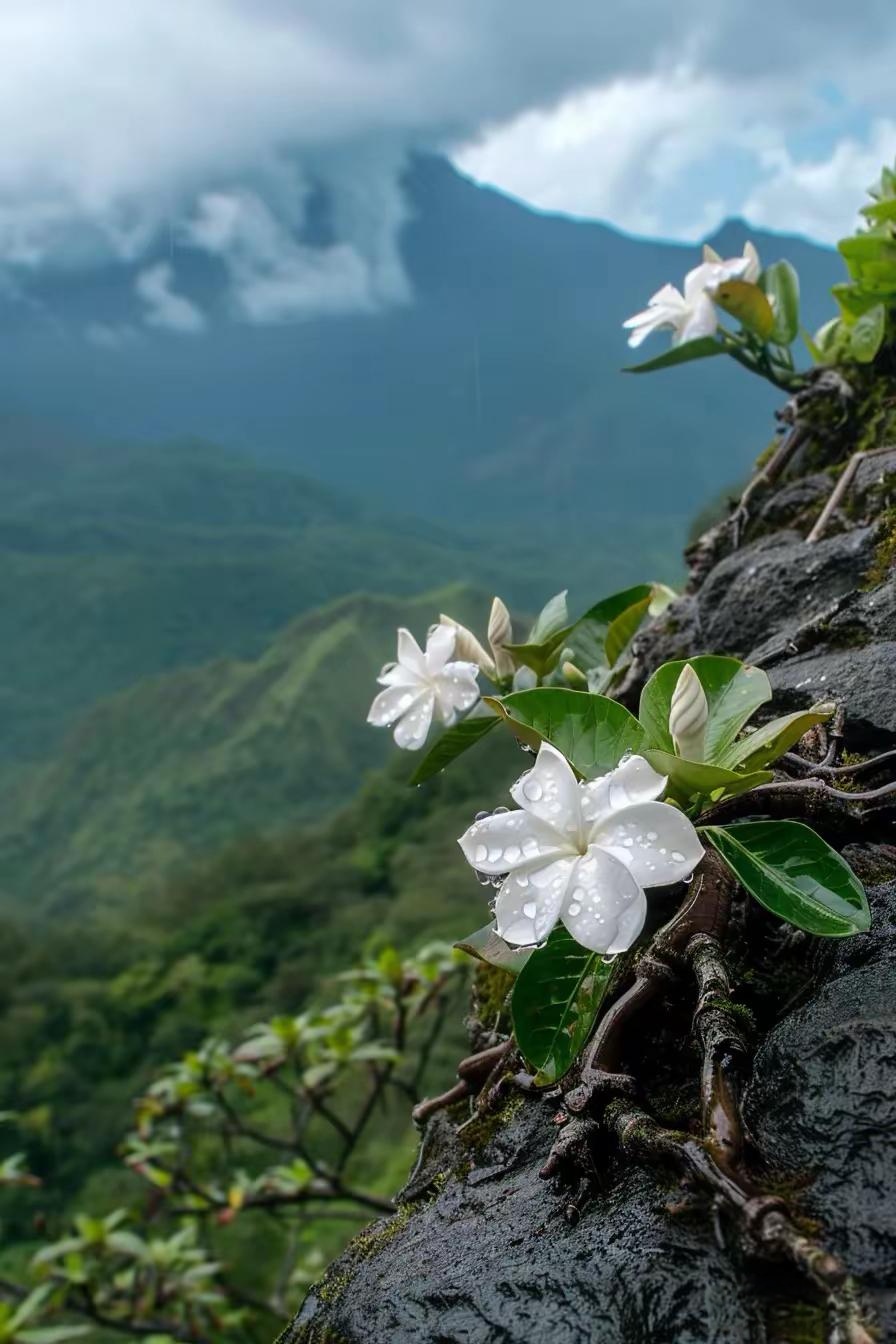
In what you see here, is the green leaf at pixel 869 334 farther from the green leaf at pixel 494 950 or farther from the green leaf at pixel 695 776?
the green leaf at pixel 494 950

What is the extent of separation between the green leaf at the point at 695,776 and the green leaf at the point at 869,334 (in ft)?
3.65

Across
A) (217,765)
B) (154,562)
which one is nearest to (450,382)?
(154,562)

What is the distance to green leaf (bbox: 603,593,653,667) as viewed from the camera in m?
1.30

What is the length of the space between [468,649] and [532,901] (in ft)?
1.90

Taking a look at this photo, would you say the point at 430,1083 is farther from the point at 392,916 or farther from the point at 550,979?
the point at 550,979

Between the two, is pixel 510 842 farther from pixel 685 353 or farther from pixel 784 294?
pixel 784 294

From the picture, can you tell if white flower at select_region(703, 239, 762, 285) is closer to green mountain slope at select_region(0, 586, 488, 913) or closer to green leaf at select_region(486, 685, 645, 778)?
green leaf at select_region(486, 685, 645, 778)

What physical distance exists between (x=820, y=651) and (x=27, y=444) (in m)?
72.8

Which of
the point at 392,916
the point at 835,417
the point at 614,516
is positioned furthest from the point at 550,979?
the point at 614,516

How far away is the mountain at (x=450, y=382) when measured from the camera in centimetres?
5228

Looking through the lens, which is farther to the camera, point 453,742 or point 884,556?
point 884,556

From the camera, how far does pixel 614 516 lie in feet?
148

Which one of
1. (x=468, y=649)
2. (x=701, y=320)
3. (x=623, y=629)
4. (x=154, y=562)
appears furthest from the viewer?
(x=154, y=562)

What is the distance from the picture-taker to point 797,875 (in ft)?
2.46
